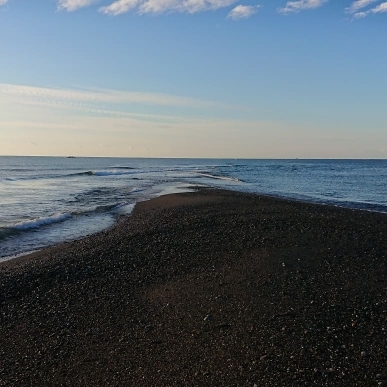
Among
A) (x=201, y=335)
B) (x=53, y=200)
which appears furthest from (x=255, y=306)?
(x=53, y=200)

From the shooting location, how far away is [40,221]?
59.5ft

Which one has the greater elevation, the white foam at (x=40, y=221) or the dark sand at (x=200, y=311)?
the dark sand at (x=200, y=311)

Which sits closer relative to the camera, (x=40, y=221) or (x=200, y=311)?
(x=200, y=311)

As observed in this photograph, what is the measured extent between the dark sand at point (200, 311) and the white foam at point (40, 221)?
4612 mm

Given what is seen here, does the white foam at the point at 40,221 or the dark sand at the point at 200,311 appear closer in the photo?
the dark sand at the point at 200,311

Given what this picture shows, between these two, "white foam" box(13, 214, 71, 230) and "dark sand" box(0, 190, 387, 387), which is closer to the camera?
"dark sand" box(0, 190, 387, 387)

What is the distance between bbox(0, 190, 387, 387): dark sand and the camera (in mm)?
5414

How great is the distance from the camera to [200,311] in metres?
7.38

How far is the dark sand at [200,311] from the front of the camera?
5.41m

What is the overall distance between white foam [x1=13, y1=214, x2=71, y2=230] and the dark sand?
4.61 m

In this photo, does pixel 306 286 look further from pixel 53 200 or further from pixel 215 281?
pixel 53 200

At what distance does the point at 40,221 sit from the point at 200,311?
41.7 ft

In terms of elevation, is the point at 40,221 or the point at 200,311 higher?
the point at 200,311

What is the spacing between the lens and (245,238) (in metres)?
13.1
